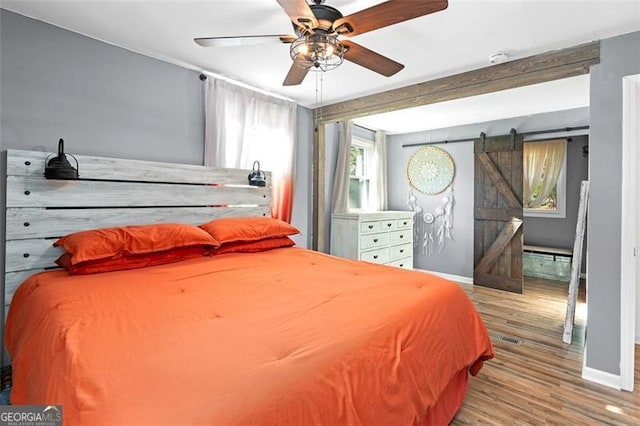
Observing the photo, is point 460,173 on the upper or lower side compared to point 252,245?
upper

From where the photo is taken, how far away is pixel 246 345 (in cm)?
96

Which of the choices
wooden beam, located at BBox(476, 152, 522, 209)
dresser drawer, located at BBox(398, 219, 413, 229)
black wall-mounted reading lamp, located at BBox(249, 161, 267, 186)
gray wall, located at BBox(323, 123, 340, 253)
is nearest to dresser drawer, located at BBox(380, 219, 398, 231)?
dresser drawer, located at BBox(398, 219, 413, 229)

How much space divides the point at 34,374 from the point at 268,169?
2.62 m

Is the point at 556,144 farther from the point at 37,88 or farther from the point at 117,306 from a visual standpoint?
the point at 37,88

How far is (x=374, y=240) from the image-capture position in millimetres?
3916

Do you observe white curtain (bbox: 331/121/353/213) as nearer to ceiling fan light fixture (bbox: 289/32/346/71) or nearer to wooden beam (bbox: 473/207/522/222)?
wooden beam (bbox: 473/207/522/222)

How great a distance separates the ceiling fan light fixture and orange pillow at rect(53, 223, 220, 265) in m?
1.43

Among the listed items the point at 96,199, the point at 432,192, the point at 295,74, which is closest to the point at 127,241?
the point at 96,199

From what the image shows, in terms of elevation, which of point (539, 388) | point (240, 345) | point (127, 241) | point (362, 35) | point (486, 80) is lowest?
point (539, 388)

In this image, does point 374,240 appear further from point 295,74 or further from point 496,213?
point 295,74

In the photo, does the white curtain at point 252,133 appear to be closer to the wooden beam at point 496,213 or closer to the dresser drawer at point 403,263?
the dresser drawer at point 403,263

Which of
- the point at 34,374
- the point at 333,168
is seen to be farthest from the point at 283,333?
the point at 333,168
